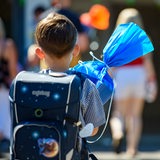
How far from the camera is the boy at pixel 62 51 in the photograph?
3.50 metres

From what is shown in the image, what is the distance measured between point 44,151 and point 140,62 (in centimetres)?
490

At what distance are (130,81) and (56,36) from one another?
4.67 m

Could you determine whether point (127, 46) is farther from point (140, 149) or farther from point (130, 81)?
point (140, 149)

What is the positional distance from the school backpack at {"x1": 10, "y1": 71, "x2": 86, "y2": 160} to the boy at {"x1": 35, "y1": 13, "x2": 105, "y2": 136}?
15 centimetres

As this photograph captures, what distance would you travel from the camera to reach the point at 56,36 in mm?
3488

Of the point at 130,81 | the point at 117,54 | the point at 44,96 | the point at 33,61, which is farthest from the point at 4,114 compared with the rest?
the point at 44,96

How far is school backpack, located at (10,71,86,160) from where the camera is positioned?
10.9 ft

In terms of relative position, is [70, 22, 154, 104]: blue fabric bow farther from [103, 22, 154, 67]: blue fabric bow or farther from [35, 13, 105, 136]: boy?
[35, 13, 105, 136]: boy

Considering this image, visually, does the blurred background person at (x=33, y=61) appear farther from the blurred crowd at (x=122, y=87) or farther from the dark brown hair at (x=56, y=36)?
the dark brown hair at (x=56, y=36)

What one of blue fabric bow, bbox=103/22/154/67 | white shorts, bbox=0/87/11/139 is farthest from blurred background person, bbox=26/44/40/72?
blue fabric bow, bbox=103/22/154/67

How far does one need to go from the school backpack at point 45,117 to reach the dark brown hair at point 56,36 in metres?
0.17

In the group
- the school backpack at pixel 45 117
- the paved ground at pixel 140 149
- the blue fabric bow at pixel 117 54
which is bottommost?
the paved ground at pixel 140 149

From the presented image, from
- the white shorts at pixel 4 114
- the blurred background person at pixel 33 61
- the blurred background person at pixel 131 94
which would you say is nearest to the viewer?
the blurred background person at pixel 33 61

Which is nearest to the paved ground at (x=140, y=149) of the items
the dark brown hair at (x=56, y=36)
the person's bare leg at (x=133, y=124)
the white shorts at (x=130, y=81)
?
the person's bare leg at (x=133, y=124)
